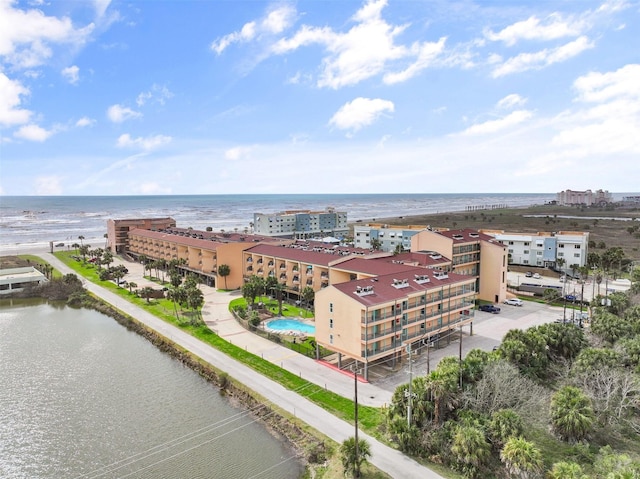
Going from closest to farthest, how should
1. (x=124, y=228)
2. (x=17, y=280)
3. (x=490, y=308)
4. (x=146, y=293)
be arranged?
1. (x=490, y=308)
2. (x=146, y=293)
3. (x=17, y=280)
4. (x=124, y=228)

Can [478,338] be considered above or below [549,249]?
below

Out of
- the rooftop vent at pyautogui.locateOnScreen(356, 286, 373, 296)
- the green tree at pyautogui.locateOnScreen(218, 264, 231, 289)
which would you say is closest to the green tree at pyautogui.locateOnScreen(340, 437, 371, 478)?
the rooftop vent at pyautogui.locateOnScreen(356, 286, 373, 296)

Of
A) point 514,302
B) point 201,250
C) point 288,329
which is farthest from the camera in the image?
point 201,250

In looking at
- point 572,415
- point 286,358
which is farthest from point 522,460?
point 286,358

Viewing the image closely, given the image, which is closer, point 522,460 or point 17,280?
point 522,460

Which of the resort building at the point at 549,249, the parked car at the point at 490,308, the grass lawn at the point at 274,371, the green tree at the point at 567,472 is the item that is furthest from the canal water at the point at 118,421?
the resort building at the point at 549,249

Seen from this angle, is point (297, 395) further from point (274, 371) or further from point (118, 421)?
point (118, 421)
